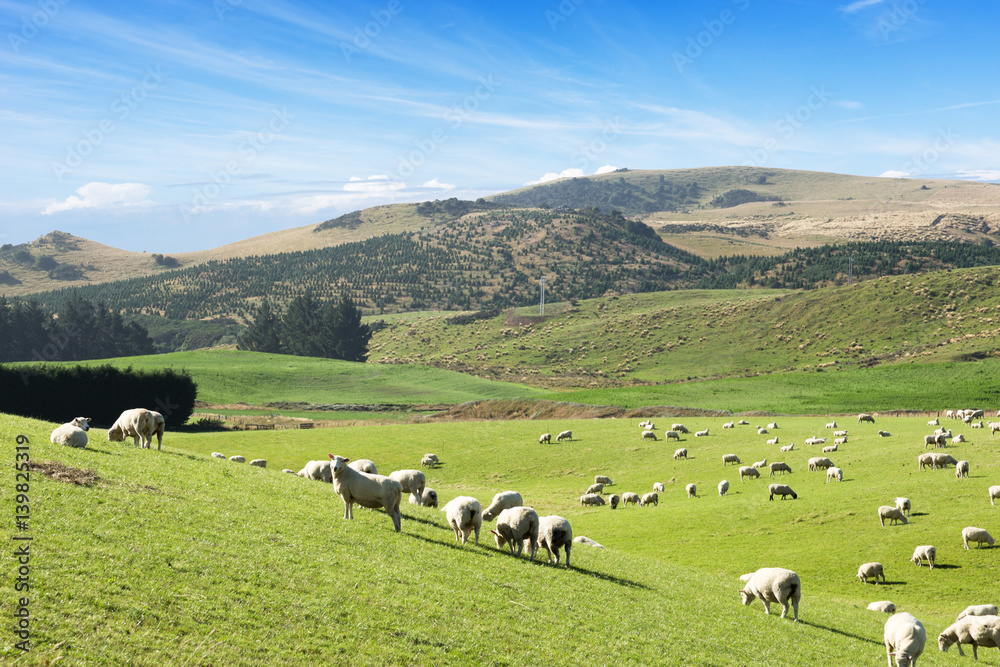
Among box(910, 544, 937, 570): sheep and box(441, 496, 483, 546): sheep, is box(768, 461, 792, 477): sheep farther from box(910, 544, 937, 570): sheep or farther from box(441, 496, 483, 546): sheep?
box(441, 496, 483, 546): sheep

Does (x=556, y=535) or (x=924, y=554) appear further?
(x=924, y=554)

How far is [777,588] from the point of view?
19484 millimetres

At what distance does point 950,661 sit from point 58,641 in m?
21.2

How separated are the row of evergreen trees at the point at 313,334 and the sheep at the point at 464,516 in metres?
145

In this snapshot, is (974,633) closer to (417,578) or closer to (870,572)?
(870,572)

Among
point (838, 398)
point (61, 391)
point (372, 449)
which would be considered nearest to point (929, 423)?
point (838, 398)

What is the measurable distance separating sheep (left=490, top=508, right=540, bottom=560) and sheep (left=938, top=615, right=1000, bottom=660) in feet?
39.4

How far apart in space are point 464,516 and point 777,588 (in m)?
9.17

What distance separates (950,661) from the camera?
61.3ft

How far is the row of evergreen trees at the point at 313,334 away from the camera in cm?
16188

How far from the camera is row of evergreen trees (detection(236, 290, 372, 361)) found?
161875mm

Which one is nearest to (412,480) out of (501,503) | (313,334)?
(501,503)

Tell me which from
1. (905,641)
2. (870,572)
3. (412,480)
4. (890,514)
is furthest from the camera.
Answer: (890,514)

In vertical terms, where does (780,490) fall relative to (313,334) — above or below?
below
